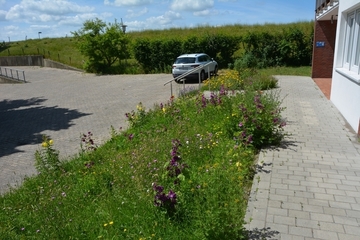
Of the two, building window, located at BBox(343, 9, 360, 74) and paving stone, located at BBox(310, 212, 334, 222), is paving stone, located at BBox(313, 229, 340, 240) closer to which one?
paving stone, located at BBox(310, 212, 334, 222)

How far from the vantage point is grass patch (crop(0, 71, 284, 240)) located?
3355 mm

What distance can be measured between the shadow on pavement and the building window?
884cm

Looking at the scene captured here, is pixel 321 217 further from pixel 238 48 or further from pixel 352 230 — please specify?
pixel 238 48

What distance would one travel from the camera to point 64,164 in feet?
19.5

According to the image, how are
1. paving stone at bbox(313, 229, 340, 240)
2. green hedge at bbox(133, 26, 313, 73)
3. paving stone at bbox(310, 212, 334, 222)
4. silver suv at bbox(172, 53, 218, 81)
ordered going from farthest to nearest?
green hedge at bbox(133, 26, 313, 73) → silver suv at bbox(172, 53, 218, 81) → paving stone at bbox(310, 212, 334, 222) → paving stone at bbox(313, 229, 340, 240)

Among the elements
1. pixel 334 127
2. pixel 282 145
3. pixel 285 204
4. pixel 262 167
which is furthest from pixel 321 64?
pixel 285 204

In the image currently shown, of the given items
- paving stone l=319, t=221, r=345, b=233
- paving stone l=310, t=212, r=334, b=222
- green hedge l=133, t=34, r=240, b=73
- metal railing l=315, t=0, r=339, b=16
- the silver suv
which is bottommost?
paving stone l=319, t=221, r=345, b=233

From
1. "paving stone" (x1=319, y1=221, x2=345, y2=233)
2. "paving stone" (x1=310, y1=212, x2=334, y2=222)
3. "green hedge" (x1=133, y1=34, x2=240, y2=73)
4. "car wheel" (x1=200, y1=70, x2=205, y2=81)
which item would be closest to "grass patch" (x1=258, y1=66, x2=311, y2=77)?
"car wheel" (x1=200, y1=70, x2=205, y2=81)

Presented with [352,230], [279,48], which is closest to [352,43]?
[352,230]

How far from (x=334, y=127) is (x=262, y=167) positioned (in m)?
Result: 3.16

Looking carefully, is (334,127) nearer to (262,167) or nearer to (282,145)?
(282,145)

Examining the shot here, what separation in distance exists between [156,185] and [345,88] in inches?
259

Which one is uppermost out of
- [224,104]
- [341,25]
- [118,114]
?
[341,25]

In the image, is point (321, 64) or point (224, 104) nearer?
point (224, 104)
